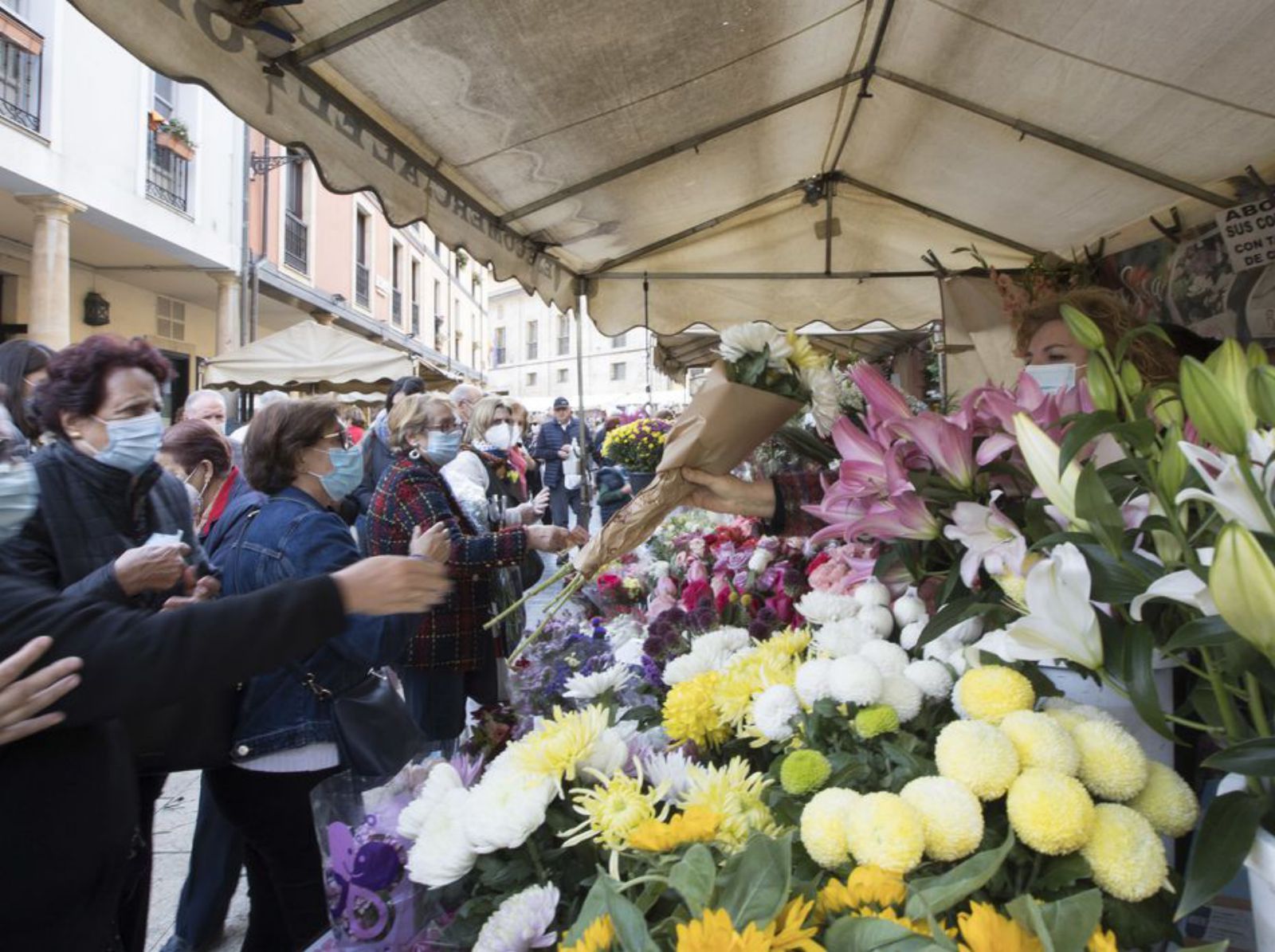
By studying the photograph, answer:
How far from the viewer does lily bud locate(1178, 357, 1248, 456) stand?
0.60 meters

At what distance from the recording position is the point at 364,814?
3.61 ft

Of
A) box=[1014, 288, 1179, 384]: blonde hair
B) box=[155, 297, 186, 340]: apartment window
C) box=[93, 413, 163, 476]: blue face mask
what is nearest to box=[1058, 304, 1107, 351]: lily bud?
box=[1014, 288, 1179, 384]: blonde hair

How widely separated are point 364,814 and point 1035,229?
402 cm

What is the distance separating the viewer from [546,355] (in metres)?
43.8

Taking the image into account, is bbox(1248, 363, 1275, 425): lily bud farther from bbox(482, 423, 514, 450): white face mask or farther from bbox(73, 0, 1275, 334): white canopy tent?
bbox(482, 423, 514, 450): white face mask

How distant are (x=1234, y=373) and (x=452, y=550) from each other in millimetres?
2424

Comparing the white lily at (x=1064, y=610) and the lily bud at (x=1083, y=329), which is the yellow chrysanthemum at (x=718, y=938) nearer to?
the white lily at (x=1064, y=610)

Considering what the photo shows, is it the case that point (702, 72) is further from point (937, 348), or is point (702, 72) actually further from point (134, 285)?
point (134, 285)

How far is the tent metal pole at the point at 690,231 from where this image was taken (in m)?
4.45

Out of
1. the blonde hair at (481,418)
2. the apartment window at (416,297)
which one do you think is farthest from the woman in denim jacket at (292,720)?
the apartment window at (416,297)

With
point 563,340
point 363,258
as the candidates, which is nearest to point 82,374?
point 363,258

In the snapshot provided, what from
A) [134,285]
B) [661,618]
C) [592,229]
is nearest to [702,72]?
[592,229]

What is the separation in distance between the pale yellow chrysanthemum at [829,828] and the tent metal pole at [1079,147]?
2.95m

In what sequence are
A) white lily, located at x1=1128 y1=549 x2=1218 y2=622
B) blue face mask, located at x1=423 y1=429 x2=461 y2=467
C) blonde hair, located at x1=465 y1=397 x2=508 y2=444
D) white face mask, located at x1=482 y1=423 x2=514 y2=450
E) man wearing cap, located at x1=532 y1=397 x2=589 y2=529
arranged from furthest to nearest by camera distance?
man wearing cap, located at x1=532 y1=397 x2=589 y2=529 → white face mask, located at x1=482 y1=423 x2=514 y2=450 → blonde hair, located at x1=465 y1=397 x2=508 y2=444 → blue face mask, located at x1=423 y1=429 x2=461 y2=467 → white lily, located at x1=1128 y1=549 x2=1218 y2=622
